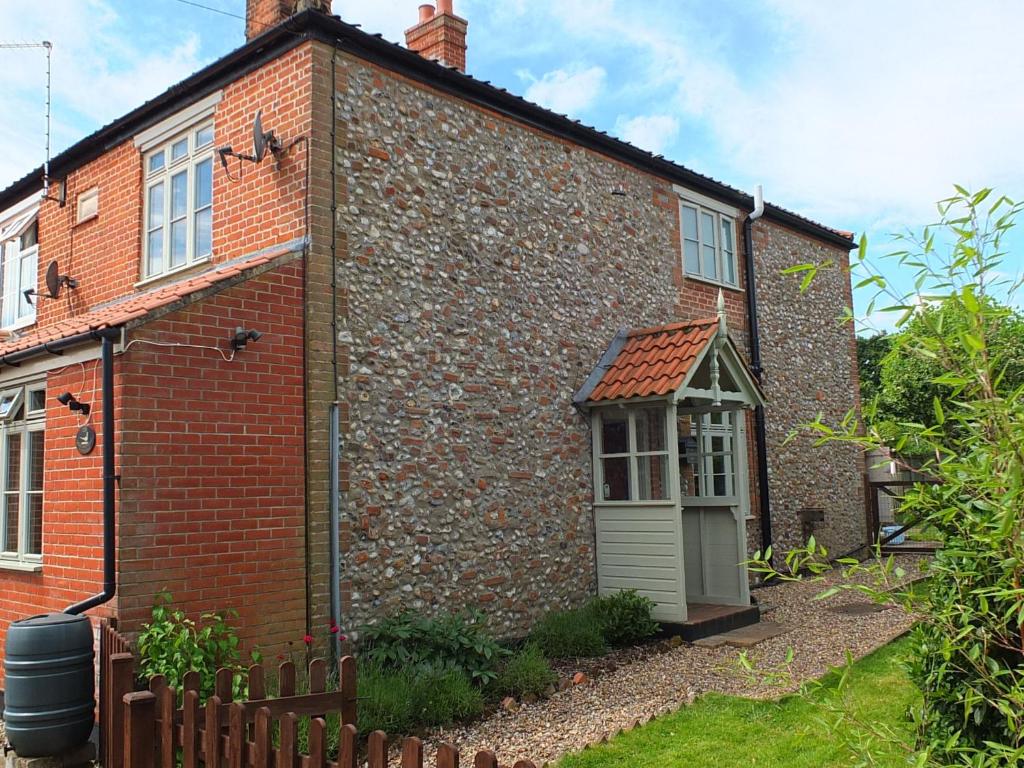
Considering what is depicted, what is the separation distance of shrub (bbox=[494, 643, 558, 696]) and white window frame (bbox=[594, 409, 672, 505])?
2.95m

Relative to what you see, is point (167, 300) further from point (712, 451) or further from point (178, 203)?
point (712, 451)

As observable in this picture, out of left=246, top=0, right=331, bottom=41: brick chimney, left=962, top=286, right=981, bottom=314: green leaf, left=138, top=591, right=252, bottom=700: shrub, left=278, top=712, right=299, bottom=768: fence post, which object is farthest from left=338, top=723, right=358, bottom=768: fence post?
left=246, top=0, right=331, bottom=41: brick chimney

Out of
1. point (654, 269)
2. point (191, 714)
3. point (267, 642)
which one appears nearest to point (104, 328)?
point (267, 642)

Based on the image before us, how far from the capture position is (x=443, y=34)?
1134cm

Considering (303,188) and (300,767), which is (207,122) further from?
(300,767)

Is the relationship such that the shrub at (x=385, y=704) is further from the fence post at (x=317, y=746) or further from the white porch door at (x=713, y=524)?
the white porch door at (x=713, y=524)

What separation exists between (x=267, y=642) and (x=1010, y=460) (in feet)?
20.7

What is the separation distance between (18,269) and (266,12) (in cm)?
595

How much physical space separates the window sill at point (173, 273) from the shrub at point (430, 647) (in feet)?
13.9

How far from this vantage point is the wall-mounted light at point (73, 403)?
687 cm

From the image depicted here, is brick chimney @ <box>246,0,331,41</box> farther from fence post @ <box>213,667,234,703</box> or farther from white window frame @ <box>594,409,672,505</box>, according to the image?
fence post @ <box>213,667,234,703</box>

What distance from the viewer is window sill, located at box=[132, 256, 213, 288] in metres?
9.12

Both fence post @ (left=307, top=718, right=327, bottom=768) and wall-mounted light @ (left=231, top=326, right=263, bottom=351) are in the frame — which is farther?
wall-mounted light @ (left=231, top=326, right=263, bottom=351)

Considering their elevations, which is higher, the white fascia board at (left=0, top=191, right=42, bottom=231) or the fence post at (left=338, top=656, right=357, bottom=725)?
the white fascia board at (left=0, top=191, right=42, bottom=231)
